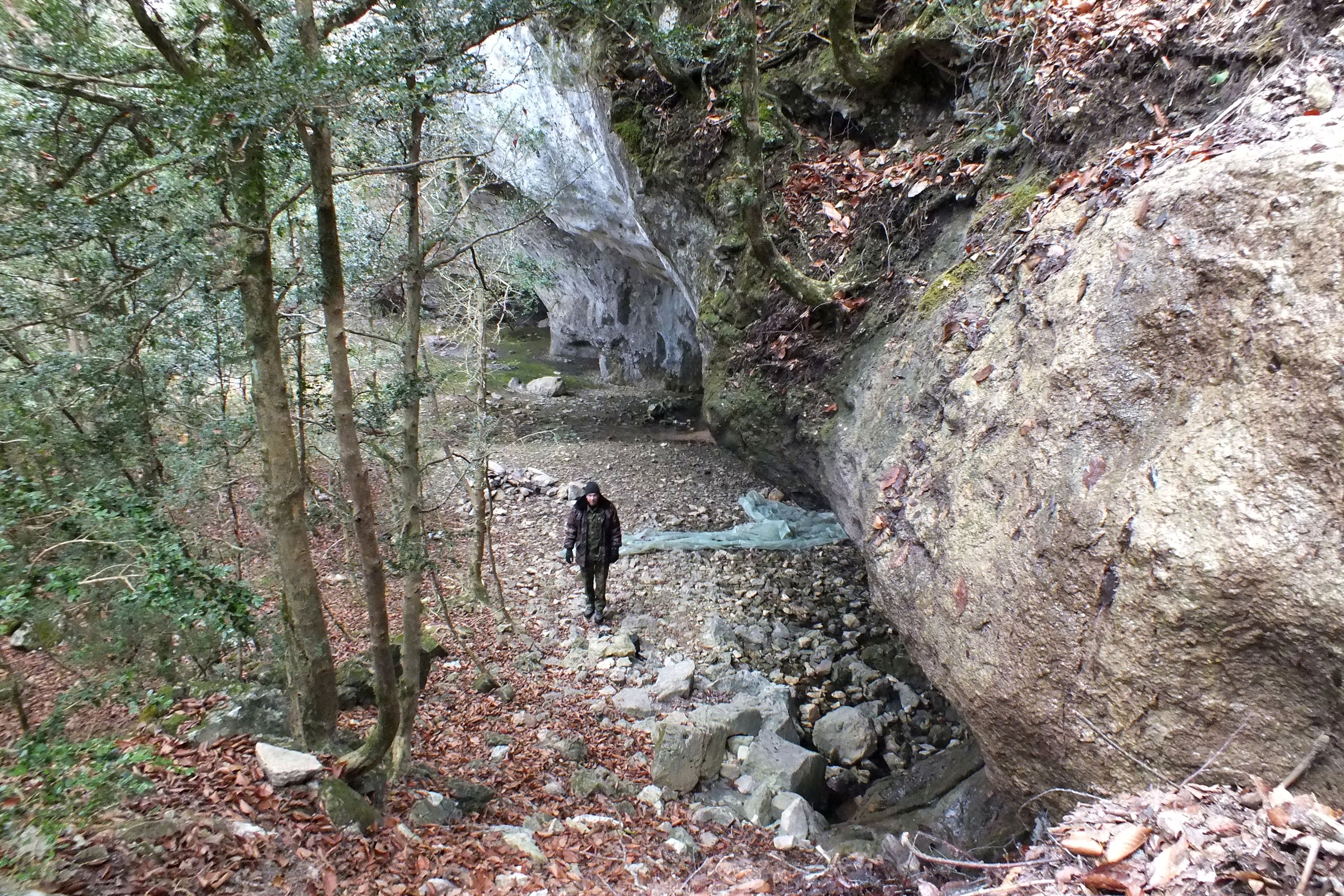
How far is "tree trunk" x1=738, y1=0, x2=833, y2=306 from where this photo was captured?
566cm

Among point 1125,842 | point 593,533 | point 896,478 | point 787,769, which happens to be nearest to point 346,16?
point 896,478

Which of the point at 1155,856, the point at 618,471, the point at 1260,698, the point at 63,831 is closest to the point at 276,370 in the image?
the point at 63,831

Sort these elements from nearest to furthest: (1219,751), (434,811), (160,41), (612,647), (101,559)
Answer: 1. (1219,751)
2. (160,41)
3. (101,559)
4. (434,811)
5. (612,647)

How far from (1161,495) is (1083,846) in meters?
1.66

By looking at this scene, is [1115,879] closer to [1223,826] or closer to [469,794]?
Answer: [1223,826]

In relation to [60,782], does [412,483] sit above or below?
above

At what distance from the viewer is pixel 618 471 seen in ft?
45.8

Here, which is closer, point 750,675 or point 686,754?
point 686,754

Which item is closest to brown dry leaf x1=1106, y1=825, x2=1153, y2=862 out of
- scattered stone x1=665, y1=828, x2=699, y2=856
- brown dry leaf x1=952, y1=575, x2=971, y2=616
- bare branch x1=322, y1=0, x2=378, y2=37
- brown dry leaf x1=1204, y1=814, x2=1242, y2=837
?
brown dry leaf x1=1204, y1=814, x2=1242, y2=837

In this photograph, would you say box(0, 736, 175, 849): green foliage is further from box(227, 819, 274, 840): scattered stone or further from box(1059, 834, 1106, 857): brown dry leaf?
box(1059, 834, 1106, 857): brown dry leaf

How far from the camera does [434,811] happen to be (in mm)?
4801

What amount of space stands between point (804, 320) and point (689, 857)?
555cm

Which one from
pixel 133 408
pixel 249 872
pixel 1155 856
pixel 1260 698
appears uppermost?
pixel 133 408

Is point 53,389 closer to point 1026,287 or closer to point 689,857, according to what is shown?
point 689,857
